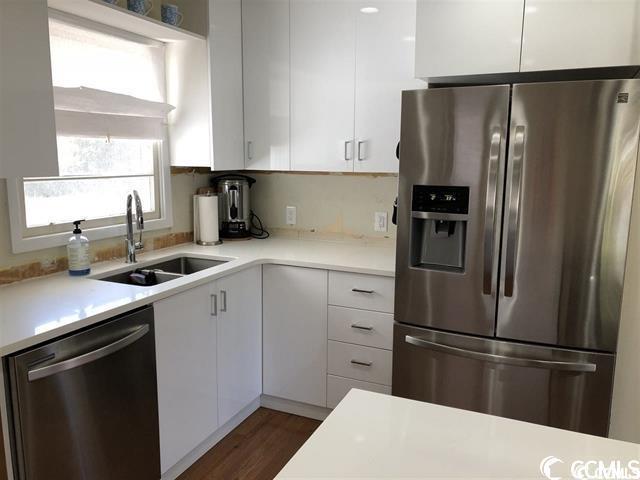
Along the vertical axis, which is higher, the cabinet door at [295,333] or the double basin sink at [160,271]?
the double basin sink at [160,271]

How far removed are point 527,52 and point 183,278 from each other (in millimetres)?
1706

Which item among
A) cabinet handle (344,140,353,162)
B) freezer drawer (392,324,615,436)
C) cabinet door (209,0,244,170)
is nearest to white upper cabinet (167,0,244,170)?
cabinet door (209,0,244,170)

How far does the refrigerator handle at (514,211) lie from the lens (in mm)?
1901

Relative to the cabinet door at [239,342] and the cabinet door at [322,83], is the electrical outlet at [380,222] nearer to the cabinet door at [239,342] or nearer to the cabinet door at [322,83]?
the cabinet door at [322,83]

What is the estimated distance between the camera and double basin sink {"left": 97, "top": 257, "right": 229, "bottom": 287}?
7.70ft

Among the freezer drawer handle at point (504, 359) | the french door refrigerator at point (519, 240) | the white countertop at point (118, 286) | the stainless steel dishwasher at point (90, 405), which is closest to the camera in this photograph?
the stainless steel dishwasher at point (90, 405)

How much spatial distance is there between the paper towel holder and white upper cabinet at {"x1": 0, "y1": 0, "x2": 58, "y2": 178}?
3.82 feet

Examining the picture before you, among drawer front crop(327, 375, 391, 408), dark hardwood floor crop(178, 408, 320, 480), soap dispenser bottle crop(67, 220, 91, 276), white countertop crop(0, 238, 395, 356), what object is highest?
soap dispenser bottle crop(67, 220, 91, 276)

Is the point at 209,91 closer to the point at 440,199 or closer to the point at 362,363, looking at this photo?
the point at 440,199

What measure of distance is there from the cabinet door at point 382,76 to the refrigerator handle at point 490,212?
693mm

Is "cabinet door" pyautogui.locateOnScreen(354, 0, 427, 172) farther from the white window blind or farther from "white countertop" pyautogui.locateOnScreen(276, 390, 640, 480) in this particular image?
"white countertop" pyautogui.locateOnScreen(276, 390, 640, 480)

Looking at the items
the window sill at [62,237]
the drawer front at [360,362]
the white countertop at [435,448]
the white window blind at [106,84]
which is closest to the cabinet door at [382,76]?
the drawer front at [360,362]

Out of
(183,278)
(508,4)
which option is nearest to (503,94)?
(508,4)

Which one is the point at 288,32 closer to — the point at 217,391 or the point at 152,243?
the point at 152,243
